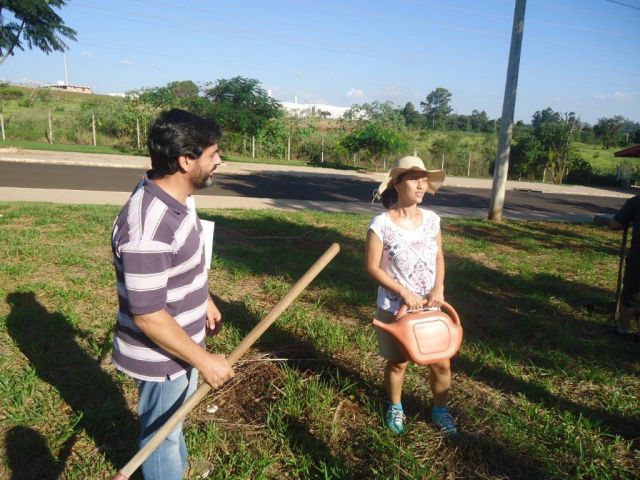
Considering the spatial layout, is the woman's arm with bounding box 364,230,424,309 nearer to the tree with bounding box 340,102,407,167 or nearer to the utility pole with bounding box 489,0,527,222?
the utility pole with bounding box 489,0,527,222

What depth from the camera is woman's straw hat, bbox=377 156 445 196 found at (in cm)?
236

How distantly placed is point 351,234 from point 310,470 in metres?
5.25

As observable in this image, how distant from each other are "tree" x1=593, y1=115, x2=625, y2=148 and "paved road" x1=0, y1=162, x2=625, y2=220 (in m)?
23.3

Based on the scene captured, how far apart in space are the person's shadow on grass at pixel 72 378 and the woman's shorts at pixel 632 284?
3.84 m

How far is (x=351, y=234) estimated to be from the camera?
7.43 m

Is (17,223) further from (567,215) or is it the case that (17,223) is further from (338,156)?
(338,156)

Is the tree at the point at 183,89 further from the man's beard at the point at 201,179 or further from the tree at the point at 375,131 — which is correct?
the man's beard at the point at 201,179

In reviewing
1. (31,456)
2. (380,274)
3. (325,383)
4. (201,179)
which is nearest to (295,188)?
(325,383)

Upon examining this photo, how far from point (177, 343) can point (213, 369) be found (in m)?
0.15

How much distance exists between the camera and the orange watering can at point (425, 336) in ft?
7.11

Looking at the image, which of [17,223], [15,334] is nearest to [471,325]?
[15,334]

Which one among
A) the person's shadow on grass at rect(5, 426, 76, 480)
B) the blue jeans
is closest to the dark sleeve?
the blue jeans

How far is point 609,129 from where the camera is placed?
3816 centimetres

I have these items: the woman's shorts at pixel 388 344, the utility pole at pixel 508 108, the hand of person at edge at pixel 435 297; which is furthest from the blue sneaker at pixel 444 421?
the utility pole at pixel 508 108
